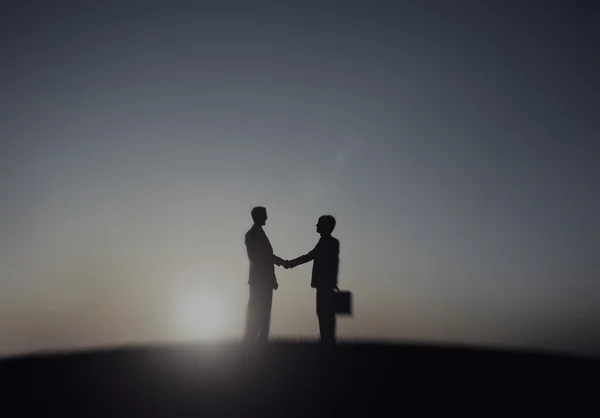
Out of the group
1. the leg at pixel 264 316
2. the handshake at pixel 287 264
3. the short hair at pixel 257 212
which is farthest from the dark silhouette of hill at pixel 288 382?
the short hair at pixel 257 212

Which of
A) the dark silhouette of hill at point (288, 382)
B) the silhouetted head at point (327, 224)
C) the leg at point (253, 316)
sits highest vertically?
the silhouetted head at point (327, 224)

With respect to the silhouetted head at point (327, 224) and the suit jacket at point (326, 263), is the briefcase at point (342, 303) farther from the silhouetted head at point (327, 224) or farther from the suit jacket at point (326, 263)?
the silhouetted head at point (327, 224)

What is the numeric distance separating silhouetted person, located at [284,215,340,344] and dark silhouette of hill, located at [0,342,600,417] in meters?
0.62

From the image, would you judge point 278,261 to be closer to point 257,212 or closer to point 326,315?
point 257,212

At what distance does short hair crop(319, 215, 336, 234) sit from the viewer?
15.2 meters

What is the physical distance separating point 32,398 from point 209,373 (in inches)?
134

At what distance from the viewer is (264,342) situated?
15312 mm

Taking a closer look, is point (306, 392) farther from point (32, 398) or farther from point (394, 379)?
point (32, 398)

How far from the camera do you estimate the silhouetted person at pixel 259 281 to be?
49.6ft

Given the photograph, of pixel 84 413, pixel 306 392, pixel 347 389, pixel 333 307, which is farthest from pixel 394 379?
pixel 84 413

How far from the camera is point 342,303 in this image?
14617mm

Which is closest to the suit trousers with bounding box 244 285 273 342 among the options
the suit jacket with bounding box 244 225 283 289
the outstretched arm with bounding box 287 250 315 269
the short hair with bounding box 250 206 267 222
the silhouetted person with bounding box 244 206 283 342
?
the silhouetted person with bounding box 244 206 283 342

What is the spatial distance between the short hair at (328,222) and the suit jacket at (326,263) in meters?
0.19

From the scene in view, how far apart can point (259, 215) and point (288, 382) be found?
211 inches
